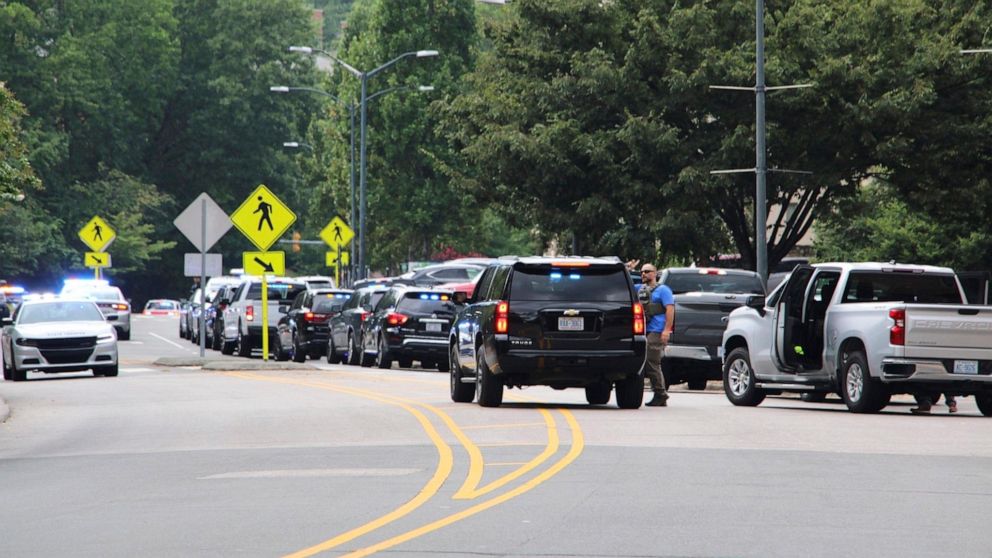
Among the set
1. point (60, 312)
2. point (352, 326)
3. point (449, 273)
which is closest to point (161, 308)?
point (449, 273)

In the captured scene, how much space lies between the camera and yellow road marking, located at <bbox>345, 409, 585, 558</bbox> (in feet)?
35.2

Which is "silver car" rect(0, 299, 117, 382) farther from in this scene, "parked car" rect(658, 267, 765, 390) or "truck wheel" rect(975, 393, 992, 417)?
"truck wheel" rect(975, 393, 992, 417)

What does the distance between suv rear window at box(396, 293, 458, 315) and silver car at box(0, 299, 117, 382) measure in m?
6.06

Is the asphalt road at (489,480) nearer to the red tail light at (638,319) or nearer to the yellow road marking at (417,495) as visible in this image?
the yellow road marking at (417,495)

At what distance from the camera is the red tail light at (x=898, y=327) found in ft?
74.9

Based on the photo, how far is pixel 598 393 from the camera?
25141mm

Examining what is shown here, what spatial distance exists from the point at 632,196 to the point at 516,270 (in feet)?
77.0

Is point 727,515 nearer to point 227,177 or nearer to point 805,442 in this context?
point 805,442

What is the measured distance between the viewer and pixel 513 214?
170ft

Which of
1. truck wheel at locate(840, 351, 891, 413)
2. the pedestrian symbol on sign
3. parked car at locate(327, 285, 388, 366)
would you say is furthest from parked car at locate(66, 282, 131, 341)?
truck wheel at locate(840, 351, 891, 413)

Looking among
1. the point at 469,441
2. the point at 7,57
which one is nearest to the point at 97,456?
the point at 469,441

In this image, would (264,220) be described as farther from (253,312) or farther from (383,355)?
(253,312)

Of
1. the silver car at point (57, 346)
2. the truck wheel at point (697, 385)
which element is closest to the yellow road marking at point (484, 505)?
the truck wheel at point (697, 385)

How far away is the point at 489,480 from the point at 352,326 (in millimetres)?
27943
